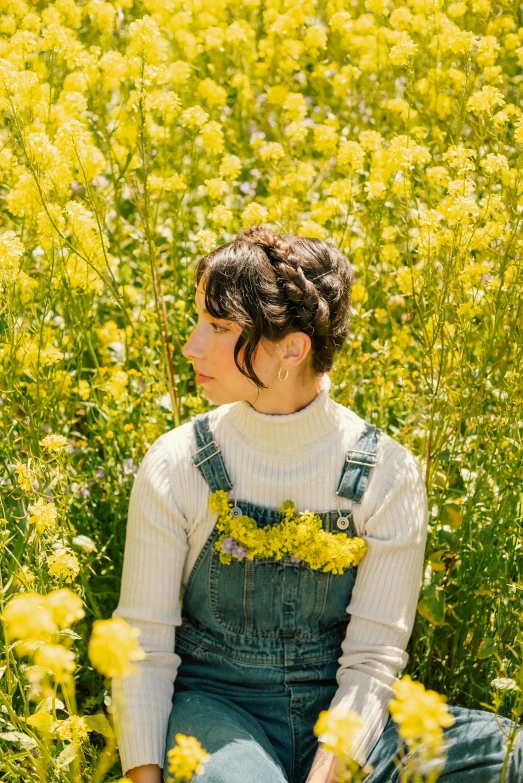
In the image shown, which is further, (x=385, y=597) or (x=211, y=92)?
(x=211, y=92)

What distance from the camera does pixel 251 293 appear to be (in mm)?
1830

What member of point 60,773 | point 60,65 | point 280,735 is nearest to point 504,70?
point 60,65

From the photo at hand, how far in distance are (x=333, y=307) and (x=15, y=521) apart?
36.4 inches

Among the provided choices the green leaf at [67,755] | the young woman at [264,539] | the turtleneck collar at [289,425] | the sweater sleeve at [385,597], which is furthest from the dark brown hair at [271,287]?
the green leaf at [67,755]

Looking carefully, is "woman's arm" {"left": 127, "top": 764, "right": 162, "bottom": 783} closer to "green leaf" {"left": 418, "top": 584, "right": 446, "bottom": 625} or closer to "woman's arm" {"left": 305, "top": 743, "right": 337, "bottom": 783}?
"woman's arm" {"left": 305, "top": 743, "right": 337, "bottom": 783}

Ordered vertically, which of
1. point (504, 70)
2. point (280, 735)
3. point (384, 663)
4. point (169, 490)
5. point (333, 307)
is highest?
point (504, 70)

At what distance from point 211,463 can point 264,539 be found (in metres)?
0.21

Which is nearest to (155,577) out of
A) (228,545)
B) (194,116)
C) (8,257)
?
(228,545)

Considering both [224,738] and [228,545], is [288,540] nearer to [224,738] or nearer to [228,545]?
[228,545]

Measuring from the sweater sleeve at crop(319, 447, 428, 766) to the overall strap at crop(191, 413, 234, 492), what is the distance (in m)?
0.34

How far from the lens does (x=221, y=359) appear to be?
188 centimetres

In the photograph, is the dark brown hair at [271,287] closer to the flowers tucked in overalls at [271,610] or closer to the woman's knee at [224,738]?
the flowers tucked in overalls at [271,610]

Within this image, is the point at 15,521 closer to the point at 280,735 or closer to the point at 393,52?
the point at 280,735

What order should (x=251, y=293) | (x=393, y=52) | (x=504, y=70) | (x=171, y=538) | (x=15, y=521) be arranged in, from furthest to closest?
1. (x=504, y=70)
2. (x=393, y=52)
3. (x=15, y=521)
4. (x=171, y=538)
5. (x=251, y=293)
